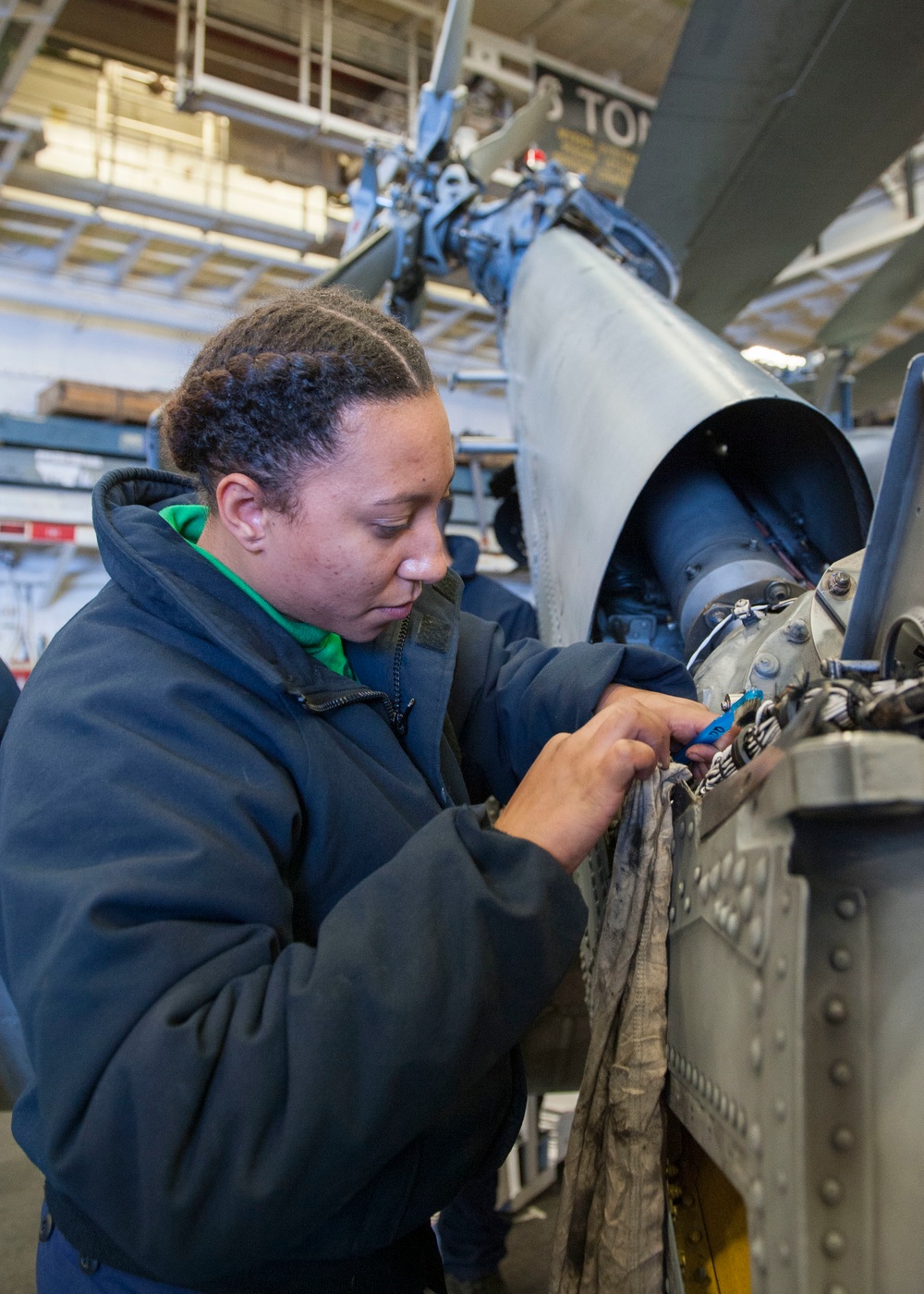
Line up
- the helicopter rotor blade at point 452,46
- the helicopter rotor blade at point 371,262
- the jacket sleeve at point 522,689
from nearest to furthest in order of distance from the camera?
the jacket sleeve at point 522,689 < the helicopter rotor blade at point 452,46 < the helicopter rotor blade at point 371,262

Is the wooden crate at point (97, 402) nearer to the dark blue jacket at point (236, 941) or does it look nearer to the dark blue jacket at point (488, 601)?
the dark blue jacket at point (488, 601)

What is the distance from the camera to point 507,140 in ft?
15.3

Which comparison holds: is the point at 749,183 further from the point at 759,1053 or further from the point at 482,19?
the point at 482,19

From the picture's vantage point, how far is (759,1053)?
0.73 metres

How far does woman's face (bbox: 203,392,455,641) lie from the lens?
1.09 meters

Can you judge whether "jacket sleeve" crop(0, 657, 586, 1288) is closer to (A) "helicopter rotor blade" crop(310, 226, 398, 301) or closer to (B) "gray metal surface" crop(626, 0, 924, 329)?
(B) "gray metal surface" crop(626, 0, 924, 329)

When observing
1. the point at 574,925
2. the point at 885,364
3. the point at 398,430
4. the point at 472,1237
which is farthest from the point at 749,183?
the point at 472,1237

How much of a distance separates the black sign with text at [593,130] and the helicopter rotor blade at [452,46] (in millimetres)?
4264

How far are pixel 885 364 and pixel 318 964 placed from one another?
6.27 m

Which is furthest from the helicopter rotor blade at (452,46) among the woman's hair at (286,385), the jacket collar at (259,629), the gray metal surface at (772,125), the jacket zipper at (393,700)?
the jacket zipper at (393,700)

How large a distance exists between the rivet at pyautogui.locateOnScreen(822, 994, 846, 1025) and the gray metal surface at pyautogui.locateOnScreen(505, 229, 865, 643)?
145cm

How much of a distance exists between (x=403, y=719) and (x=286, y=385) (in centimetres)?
46

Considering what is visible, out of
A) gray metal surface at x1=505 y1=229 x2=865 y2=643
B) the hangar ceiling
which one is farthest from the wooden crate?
gray metal surface at x1=505 y1=229 x2=865 y2=643

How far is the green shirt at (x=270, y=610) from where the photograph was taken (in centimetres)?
116
